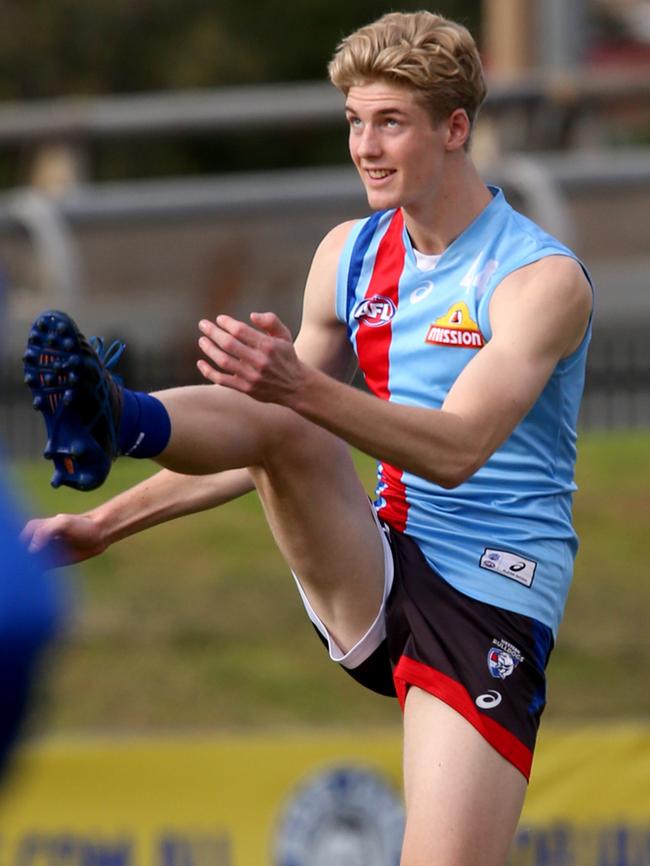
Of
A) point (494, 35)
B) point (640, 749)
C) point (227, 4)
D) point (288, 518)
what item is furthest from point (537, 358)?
point (227, 4)

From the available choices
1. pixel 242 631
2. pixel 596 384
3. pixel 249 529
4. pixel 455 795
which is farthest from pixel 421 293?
pixel 596 384

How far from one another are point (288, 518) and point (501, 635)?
1.58 feet

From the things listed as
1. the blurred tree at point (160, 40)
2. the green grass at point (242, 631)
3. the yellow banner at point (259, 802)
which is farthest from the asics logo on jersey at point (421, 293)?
the blurred tree at point (160, 40)

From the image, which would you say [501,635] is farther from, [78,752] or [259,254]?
[259,254]

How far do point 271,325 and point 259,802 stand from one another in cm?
371

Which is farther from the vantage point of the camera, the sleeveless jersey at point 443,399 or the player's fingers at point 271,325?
the sleeveless jersey at point 443,399

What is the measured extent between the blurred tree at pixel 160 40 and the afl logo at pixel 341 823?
704 inches

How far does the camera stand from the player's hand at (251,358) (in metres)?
2.66

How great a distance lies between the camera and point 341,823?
6.07 metres

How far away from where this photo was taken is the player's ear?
3238mm

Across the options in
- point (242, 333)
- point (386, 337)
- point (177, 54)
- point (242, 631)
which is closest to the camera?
point (242, 333)

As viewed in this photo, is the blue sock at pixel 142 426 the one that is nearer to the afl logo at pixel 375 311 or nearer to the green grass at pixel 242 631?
the afl logo at pixel 375 311

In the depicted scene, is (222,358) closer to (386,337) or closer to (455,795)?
(386,337)

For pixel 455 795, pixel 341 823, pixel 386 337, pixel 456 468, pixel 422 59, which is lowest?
pixel 341 823
